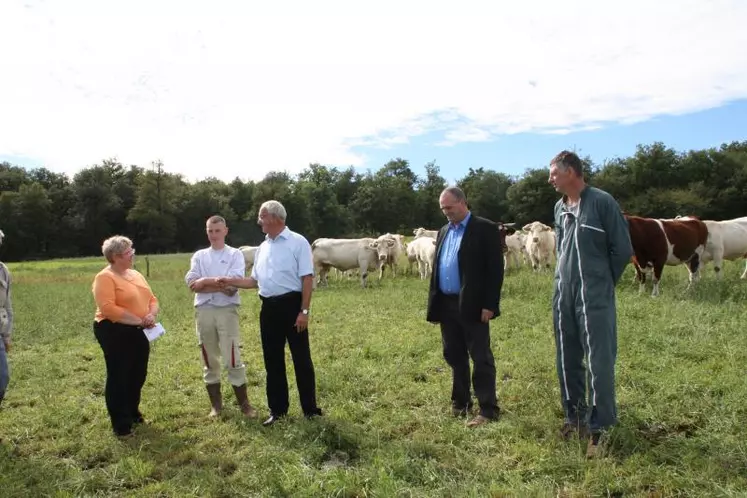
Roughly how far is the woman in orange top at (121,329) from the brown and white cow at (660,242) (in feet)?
32.5

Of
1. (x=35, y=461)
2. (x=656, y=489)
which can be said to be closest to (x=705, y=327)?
(x=656, y=489)

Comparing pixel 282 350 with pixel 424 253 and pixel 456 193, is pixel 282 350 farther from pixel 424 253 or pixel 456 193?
pixel 424 253

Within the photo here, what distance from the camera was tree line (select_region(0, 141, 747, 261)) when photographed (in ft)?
204

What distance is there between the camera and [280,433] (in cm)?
503

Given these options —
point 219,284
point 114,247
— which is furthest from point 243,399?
point 114,247

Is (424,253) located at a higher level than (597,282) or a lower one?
lower

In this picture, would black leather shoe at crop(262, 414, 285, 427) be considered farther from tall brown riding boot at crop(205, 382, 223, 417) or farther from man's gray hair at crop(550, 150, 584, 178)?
man's gray hair at crop(550, 150, 584, 178)

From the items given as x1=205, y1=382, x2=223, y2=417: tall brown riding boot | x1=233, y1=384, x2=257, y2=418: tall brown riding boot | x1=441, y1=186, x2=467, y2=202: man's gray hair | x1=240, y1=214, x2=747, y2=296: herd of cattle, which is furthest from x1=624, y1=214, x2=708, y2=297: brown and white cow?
x1=205, y1=382, x2=223, y2=417: tall brown riding boot

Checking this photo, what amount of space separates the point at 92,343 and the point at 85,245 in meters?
63.0

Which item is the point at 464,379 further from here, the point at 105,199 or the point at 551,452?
the point at 105,199

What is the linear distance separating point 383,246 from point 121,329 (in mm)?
14743

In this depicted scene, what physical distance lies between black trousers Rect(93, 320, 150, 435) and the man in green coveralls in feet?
13.5

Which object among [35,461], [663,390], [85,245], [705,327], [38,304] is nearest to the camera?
[35,461]

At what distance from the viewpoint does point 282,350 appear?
5.54 meters
